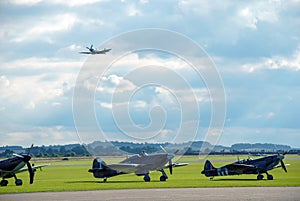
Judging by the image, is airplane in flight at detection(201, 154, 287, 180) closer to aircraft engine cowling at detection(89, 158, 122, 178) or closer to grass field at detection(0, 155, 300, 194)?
grass field at detection(0, 155, 300, 194)

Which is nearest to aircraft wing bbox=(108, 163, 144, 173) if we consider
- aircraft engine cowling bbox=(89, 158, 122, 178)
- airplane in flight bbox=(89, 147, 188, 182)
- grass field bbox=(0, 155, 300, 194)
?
airplane in flight bbox=(89, 147, 188, 182)

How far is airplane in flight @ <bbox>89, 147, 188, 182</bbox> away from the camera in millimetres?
58125

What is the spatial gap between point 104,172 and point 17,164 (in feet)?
29.5

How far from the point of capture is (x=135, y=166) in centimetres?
5853

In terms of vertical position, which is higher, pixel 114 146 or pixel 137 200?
pixel 114 146

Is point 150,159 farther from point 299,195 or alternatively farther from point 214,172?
point 299,195

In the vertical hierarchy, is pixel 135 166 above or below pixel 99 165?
below

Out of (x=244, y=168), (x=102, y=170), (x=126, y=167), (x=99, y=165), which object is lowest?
(x=244, y=168)

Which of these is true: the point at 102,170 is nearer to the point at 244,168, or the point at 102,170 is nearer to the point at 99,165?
the point at 99,165

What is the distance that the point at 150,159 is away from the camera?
194 ft

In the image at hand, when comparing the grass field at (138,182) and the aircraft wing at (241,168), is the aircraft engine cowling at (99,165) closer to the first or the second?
the grass field at (138,182)

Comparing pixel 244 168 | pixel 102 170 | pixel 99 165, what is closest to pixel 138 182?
pixel 102 170

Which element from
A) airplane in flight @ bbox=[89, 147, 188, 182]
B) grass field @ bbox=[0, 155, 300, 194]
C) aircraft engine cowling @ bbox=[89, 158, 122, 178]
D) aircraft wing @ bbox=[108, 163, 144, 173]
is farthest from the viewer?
aircraft engine cowling @ bbox=[89, 158, 122, 178]

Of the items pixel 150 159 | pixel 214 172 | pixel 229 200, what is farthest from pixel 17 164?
pixel 229 200
